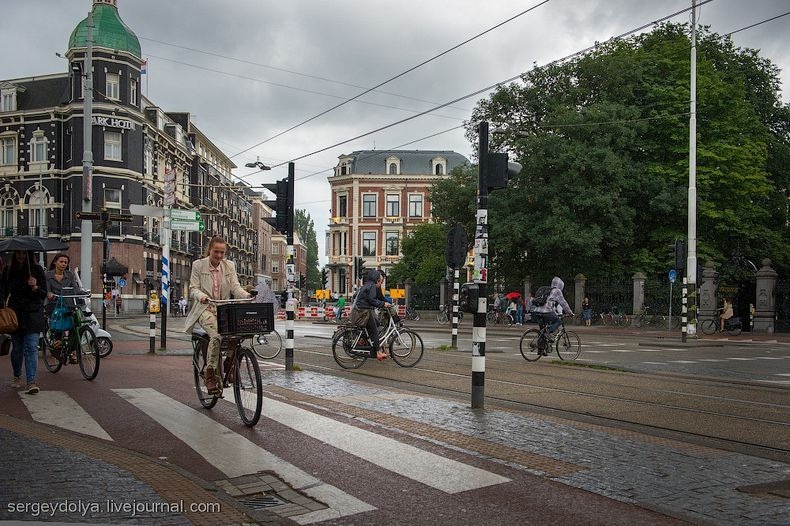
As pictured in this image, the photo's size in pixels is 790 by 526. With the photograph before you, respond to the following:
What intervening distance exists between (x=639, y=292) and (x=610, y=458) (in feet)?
104

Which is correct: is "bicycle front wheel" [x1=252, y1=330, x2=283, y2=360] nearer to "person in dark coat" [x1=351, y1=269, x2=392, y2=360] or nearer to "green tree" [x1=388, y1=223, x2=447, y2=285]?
"person in dark coat" [x1=351, y1=269, x2=392, y2=360]

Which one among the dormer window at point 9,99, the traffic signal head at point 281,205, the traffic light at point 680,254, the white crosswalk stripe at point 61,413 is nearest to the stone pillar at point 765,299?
the traffic light at point 680,254

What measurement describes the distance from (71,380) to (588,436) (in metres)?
7.34

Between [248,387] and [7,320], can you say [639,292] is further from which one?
[7,320]

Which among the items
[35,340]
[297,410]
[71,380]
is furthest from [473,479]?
[71,380]

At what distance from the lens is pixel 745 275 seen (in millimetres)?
35469

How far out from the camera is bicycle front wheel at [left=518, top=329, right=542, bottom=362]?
16.1 metres

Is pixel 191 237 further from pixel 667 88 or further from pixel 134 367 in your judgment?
pixel 134 367

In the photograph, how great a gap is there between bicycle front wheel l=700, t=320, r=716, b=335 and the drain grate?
101ft

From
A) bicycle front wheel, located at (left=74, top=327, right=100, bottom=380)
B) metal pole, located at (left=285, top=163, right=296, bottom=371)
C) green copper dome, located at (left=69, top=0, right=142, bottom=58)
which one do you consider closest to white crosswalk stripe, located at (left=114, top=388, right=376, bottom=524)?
bicycle front wheel, located at (left=74, top=327, right=100, bottom=380)

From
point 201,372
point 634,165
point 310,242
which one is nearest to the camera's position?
point 201,372

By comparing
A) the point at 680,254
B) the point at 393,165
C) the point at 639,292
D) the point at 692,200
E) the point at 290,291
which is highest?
the point at 393,165

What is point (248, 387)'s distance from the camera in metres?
7.23

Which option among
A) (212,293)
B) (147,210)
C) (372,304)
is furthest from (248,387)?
(147,210)
